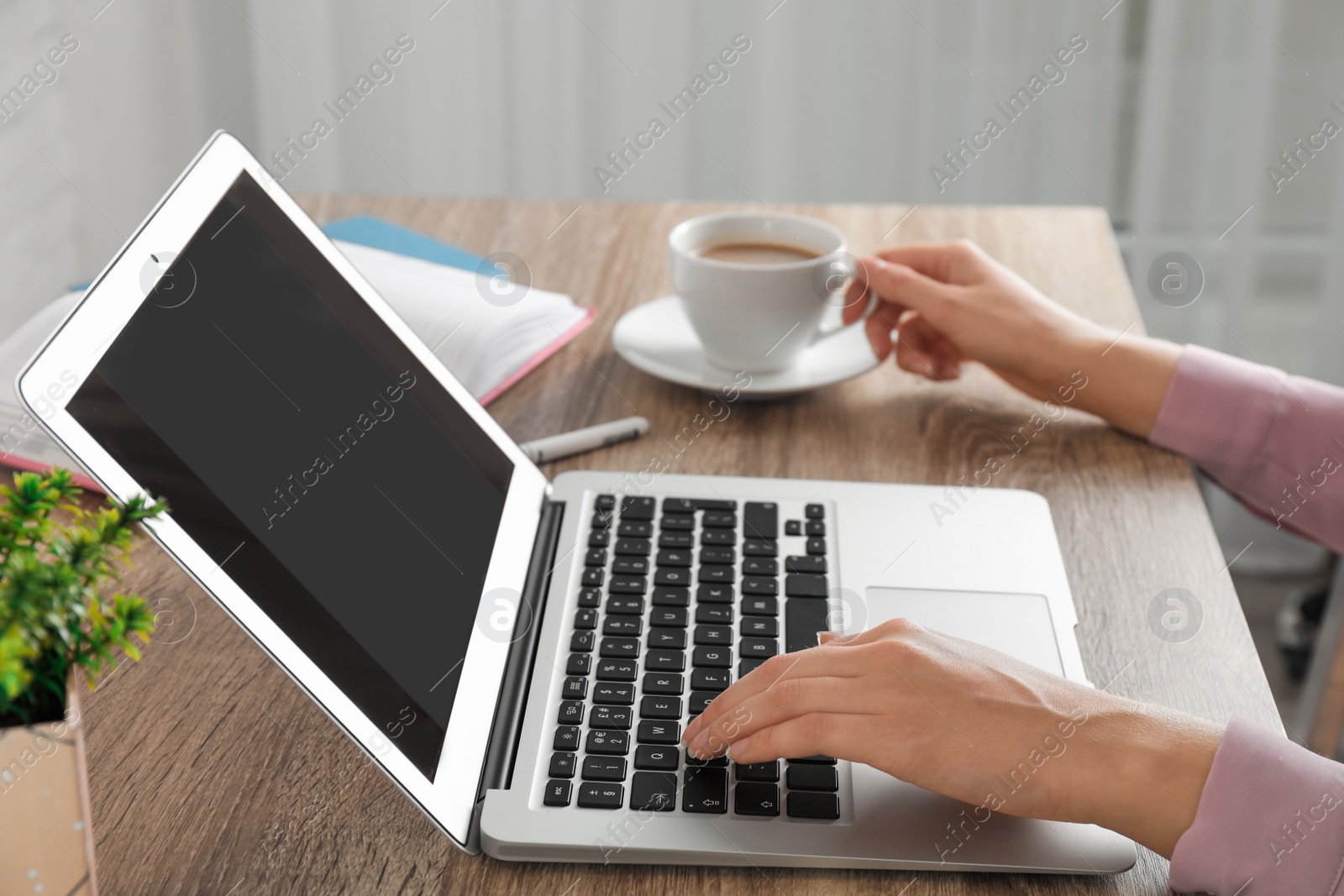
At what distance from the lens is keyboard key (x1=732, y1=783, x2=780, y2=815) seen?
52 centimetres

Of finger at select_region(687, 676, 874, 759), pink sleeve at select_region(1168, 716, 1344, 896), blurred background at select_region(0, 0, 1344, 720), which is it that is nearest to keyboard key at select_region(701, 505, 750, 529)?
finger at select_region(687, 676, 874, 759)

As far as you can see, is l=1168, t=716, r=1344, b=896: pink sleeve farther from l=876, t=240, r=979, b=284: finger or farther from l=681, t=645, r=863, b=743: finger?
l=876, t=240, r=979, b=284: finger

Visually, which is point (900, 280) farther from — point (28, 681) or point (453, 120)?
point (453, 120)

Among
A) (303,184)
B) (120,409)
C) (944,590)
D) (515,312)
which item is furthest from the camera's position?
(303,184)

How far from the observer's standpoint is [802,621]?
26.0 inches

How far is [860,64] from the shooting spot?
2066 mm

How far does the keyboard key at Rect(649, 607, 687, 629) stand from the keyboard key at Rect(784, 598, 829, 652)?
0.20 ft

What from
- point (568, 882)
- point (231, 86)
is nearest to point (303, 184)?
point (231, 86)

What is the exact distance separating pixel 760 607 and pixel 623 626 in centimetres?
8

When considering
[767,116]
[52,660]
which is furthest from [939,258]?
[767,116]

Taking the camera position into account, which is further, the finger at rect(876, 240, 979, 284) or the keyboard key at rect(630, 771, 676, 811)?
the finger at rect(876, 240, 979, 284)

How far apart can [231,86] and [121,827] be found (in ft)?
6.45

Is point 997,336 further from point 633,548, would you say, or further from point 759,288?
point 633,548

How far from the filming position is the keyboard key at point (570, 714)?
1.87 feet
